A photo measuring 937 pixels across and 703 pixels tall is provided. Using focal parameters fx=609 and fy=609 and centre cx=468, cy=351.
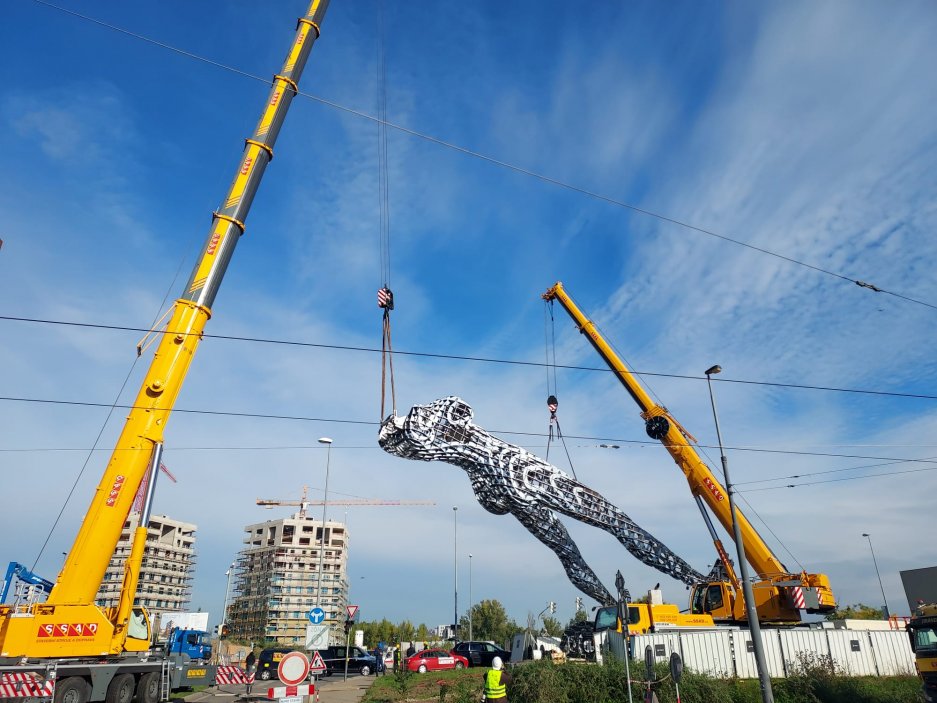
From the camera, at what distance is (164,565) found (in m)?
110

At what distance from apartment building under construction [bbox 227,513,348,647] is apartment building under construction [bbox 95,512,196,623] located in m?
10.5

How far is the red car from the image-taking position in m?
28.9

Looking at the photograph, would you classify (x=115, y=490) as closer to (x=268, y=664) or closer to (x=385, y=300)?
(x=385, y=300)

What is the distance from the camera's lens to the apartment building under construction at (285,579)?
109688 millimetres

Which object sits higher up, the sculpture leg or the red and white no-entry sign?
the sculpture leg

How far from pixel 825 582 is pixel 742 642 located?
5.77 metres

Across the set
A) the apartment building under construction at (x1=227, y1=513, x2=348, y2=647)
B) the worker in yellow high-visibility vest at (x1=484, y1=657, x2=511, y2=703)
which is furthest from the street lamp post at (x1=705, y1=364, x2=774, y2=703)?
the apartment building under construction at (x1=227, y1=513, x2=348, y2=647)

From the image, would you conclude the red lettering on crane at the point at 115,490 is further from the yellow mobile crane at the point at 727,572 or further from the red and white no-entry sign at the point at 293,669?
the yellow mobile crane at the point at 727,572

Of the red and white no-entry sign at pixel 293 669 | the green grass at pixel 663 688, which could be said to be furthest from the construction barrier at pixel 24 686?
the green grass at pixel 663 688

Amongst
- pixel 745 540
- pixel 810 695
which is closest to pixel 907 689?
pixel 810 695

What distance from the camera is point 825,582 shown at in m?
24.3

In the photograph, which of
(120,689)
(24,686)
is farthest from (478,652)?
(24,686)

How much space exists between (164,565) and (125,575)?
112 m

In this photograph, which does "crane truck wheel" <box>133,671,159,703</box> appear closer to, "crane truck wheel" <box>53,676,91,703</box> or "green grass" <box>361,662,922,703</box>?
"crane truck wheel" <box>53,676,91,703</box>
